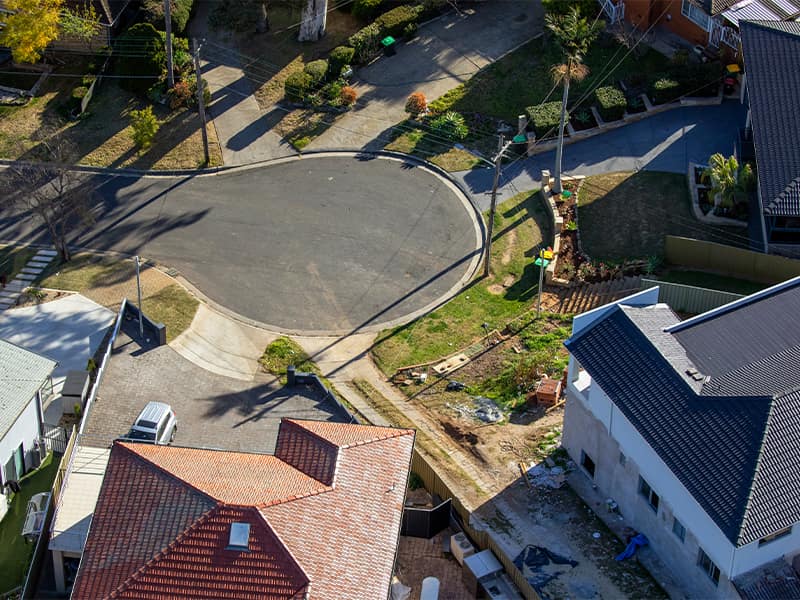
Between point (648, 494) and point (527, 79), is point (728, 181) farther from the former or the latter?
point (648, 494)

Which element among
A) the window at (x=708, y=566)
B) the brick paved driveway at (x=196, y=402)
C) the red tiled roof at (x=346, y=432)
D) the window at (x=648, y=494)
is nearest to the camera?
the window at (x=708, y=566)

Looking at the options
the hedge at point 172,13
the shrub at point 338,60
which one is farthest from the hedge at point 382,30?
the hedge at point 172,13

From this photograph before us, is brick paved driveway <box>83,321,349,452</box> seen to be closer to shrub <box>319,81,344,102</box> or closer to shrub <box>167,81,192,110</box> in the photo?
shrub <box>167,81,192,110</box>

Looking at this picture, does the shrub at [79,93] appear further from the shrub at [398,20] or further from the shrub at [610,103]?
the shrub at [610,103]

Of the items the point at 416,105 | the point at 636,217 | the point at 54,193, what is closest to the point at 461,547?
the point at 636,217

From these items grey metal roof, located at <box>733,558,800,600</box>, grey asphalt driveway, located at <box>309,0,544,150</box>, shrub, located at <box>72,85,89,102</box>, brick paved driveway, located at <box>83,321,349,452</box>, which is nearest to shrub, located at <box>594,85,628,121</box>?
grey asphalt driveway, located at <box>309,0,544,150</box>

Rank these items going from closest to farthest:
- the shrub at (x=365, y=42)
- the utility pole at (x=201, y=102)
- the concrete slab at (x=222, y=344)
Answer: the concrete slab at (x=222, y=344) < the utility pole at (x=201, y=102) < the shrub at (x=365, y=42)
